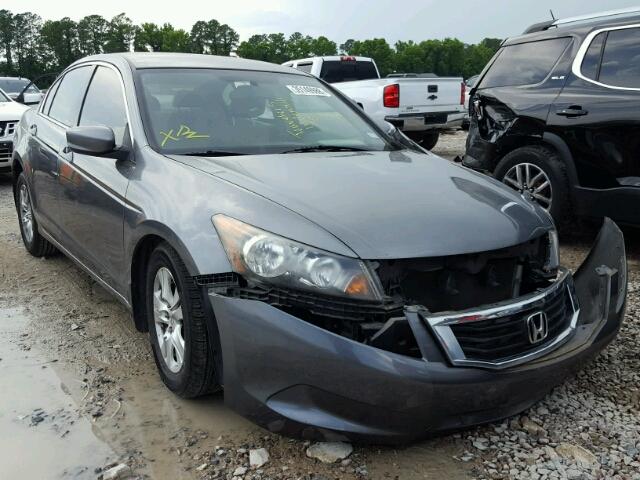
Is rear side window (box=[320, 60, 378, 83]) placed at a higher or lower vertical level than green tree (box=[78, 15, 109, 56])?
lower

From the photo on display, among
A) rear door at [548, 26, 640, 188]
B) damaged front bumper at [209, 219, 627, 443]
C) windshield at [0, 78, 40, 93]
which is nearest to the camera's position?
damaged front bumper at [209, 219, 627, 443]

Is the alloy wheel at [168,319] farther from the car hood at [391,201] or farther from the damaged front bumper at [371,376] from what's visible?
the car hood at [391,201]

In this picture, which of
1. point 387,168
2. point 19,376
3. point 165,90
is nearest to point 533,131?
point 387,168

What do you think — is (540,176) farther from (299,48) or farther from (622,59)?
(299,48)

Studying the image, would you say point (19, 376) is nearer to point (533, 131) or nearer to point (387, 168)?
point (387, 168)

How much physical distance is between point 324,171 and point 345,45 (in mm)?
84018

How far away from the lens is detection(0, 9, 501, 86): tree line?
263 ft

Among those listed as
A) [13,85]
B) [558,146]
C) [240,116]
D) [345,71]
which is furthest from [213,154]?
[13,85]

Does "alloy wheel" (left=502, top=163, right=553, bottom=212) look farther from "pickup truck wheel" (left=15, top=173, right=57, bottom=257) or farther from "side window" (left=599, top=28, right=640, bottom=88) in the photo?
"pickup truck wheel" (left=15, top=173, right=57, bottom=257)

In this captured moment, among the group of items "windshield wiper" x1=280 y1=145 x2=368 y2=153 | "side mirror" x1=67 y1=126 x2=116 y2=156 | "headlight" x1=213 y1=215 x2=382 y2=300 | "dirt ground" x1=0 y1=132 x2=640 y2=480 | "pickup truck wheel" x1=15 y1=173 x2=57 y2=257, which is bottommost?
"dirt ground" x1=0 y1=132 x2=640 y2=480

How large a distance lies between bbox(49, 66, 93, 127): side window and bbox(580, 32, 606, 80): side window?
3.72 meters

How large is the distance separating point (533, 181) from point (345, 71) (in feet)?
31.2

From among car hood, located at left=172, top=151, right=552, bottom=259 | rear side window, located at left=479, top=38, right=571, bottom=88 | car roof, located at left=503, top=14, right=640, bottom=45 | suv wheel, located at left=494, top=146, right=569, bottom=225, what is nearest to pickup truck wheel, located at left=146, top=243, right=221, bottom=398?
car hood, located at left=172, top=151, right=552, bottom=259

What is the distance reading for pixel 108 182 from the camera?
325cm
